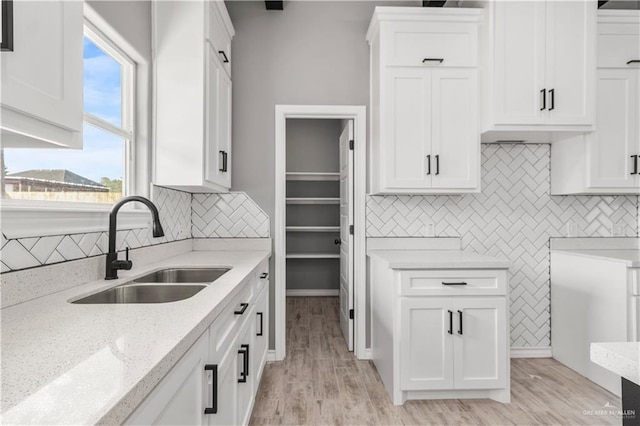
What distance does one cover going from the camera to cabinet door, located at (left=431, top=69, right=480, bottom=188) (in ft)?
8.65

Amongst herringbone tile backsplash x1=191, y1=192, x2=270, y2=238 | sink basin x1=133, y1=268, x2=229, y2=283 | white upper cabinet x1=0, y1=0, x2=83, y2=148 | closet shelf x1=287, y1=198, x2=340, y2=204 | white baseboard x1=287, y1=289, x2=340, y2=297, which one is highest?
white upper cabinet x1=0, y1=0, x2=83, y2=148

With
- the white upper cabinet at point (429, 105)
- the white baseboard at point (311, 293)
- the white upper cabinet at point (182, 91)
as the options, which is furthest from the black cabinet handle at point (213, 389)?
the white baseboard at point (311, 293)

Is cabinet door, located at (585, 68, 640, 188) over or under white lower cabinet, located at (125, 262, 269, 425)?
over

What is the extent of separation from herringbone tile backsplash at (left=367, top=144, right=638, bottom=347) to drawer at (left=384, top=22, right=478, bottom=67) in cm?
83

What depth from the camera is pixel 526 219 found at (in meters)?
3.07

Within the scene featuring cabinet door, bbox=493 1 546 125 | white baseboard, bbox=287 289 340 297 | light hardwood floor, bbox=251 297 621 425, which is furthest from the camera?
white baseboard, bbox=287 289 340 297

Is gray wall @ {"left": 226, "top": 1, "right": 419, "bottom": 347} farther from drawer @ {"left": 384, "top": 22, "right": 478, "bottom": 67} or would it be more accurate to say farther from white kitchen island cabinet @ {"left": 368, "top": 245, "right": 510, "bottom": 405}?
white kitchen island cabinet @ {"left": 368, "top": 245, "right": 510, "bottom": 405}

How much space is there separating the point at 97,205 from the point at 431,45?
240 cm

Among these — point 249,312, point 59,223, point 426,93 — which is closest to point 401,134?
point 426,93

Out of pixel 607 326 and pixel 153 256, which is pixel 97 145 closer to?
→ pixel 153 256

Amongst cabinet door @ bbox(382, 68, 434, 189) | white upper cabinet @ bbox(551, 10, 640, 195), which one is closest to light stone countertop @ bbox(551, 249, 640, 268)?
white upper cabinet @ bbox(551, 10, 640, 195)

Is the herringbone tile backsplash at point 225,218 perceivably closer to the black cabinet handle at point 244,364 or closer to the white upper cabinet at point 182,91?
the white upper cabinet at point 182,91

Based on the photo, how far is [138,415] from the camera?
2.20 feet

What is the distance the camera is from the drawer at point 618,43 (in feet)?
8.87
